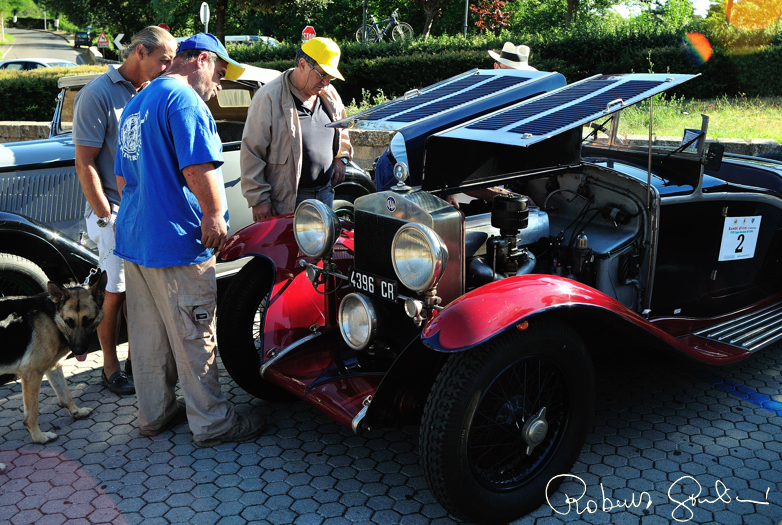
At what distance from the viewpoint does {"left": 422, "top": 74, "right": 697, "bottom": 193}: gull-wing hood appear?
2.85m

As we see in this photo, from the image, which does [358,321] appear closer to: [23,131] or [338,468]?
[338,468]

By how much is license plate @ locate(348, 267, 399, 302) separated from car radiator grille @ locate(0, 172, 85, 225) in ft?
8.74

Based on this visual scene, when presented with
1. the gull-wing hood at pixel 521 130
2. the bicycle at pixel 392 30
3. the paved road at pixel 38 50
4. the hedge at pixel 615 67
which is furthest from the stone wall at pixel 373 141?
the paved road at pixel 38 50

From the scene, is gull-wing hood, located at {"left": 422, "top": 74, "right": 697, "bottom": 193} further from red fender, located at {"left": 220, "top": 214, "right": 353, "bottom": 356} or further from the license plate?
red fender, located at {"left": 220, "top": 214, "right": 353, "bottom": 356}

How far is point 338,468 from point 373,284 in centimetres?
91

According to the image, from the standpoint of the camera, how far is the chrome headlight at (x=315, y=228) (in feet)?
10.1

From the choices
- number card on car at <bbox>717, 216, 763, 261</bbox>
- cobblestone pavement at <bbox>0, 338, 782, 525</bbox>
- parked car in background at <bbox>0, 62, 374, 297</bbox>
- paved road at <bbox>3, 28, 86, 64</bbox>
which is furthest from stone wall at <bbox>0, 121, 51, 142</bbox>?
paved road at <bbox>3, 28, 86, 64</bbox>

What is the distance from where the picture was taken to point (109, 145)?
12.1 ft

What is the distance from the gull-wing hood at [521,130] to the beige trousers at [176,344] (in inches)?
48.0

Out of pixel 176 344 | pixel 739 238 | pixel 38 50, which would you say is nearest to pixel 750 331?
pixel 739 238

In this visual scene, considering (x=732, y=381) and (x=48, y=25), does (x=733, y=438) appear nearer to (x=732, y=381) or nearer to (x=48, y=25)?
(x=732, y=381)

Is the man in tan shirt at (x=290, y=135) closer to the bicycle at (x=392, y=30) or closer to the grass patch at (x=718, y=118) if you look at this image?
the grass patch at (x=718, y=118)

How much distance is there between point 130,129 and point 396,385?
1743mm

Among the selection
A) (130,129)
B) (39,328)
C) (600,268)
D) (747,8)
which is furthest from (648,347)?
(747,8)
